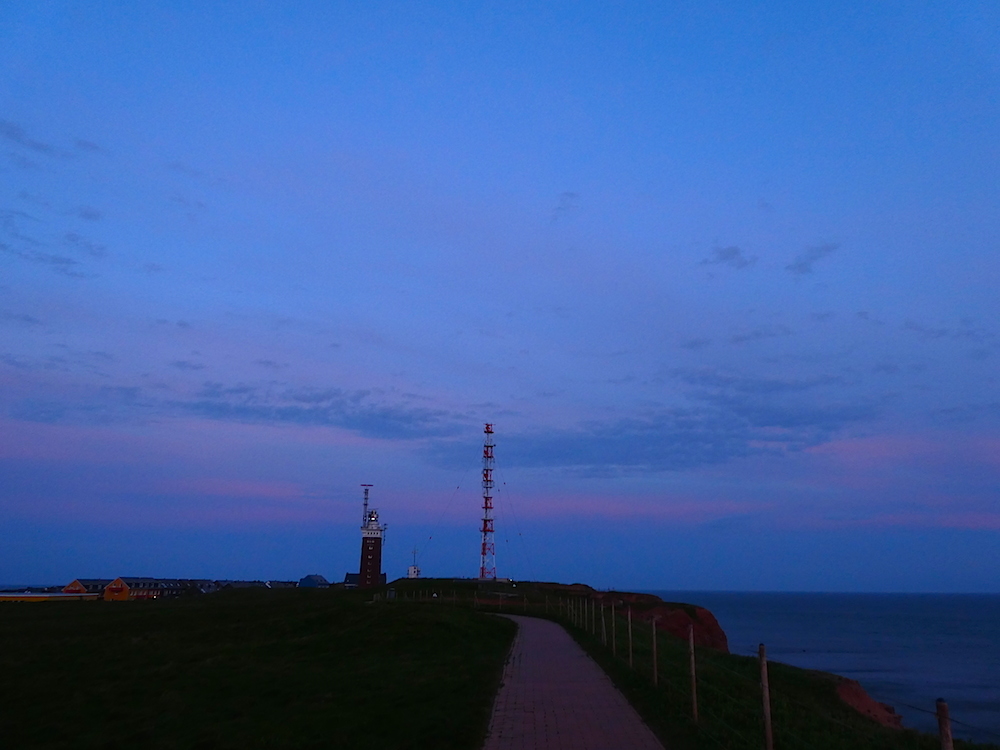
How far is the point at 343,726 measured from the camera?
12.3 meters

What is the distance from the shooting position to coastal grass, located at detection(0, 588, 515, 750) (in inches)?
486

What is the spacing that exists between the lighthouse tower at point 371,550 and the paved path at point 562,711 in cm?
6062

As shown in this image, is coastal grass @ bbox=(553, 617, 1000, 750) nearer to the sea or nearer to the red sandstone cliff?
the red sandstone cliff

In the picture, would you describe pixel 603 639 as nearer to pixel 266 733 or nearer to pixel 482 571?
pixel 266 733

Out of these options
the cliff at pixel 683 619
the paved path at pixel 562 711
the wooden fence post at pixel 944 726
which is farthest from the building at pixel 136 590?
the wooden fence post at pixel 944 726

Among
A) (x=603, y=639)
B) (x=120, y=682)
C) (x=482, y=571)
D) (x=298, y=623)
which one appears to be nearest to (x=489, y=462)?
(x=482, y=571)

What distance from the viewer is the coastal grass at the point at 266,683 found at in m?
12.3

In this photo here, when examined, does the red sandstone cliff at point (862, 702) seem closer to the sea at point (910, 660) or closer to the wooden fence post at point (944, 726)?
the sea at point (910, 660)

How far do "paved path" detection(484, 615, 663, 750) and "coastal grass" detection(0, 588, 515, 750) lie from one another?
1.45 feet

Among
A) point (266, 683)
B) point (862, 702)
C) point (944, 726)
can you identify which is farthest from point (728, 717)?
point (862, 702)

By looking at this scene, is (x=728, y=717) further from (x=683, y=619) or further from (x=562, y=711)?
(x=683, y=619)

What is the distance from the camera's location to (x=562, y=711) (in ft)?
42.8

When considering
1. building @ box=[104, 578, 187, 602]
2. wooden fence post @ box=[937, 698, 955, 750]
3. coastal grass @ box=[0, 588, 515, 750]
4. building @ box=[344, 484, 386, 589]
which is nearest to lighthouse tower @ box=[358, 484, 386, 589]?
building @ box=[344, 484, 386, 589]

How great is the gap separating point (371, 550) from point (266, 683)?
63.3m
